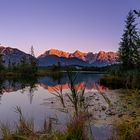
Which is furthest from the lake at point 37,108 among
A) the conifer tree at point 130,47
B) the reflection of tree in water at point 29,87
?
the conifer tree at point 130,47

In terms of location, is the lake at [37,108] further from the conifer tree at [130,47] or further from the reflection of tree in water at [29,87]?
the conifer tree at [130,47]

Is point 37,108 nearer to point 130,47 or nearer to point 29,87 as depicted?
point 29,87

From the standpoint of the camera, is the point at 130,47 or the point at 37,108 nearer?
the point at 37,108

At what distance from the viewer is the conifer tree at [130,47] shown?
55.4 m

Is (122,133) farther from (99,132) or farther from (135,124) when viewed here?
(99,132)

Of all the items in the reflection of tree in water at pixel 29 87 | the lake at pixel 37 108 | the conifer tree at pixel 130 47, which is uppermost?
the conifer tree at pixel 130 47

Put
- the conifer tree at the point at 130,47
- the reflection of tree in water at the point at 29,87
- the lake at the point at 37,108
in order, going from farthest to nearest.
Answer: the conifer tree at the point at 130,47 < the reflection of tree in water at the point at 29,87 < the lake at the point at 37,108

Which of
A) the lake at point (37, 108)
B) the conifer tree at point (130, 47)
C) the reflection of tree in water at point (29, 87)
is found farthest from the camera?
the conifer tree at point (130, 47)

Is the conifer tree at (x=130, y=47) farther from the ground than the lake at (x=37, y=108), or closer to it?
farther from the ground

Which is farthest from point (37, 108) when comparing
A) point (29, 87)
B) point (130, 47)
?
point (130, 47)

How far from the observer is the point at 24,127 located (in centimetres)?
666

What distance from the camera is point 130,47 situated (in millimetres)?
56781

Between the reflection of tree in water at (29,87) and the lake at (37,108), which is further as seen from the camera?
the reflection of tree in water at (29,87)

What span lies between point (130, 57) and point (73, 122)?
50597 millimetres
